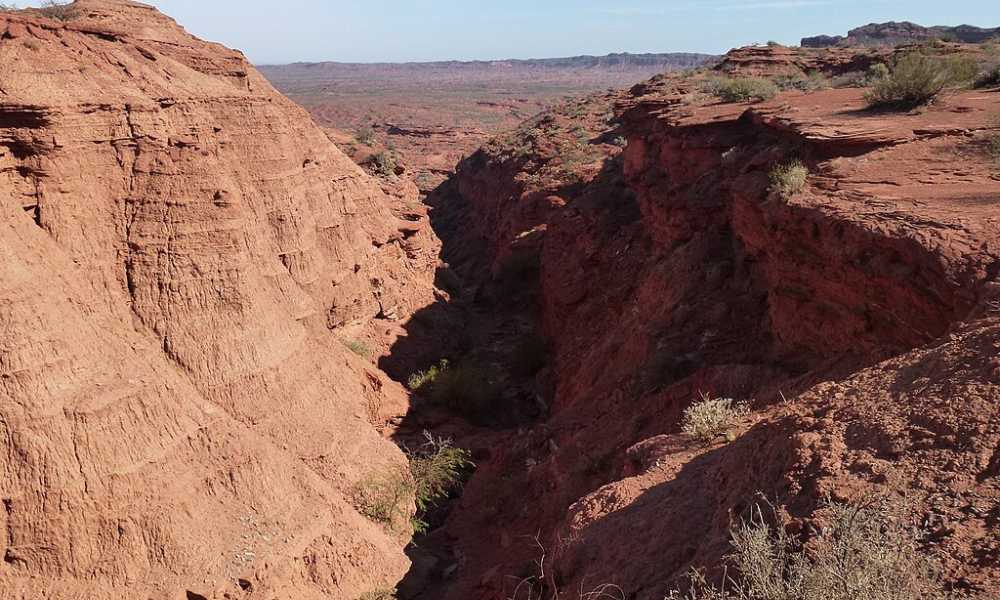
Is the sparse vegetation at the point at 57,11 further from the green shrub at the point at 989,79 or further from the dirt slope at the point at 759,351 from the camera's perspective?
the green shrub at the point at 989,79

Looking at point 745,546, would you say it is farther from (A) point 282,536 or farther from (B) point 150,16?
(B) point 150,16

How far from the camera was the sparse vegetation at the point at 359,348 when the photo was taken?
58.6 feet

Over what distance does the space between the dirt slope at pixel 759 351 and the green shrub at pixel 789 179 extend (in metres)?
0.18

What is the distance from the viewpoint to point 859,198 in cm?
933

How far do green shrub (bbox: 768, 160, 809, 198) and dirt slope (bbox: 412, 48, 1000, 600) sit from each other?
179mm

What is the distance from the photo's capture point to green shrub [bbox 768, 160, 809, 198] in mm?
10422

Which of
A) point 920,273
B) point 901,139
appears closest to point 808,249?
point 920,273

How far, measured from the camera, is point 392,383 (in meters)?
17.1

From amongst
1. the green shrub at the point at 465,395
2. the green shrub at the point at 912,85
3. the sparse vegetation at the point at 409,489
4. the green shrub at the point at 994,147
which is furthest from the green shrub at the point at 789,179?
the green shrub at the point at 465,395

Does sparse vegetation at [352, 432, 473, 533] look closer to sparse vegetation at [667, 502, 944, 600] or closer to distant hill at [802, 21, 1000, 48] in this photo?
sparse vegetation at [667, 502, 944, 600]

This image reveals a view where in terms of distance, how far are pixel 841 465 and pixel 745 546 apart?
1218 millimetres

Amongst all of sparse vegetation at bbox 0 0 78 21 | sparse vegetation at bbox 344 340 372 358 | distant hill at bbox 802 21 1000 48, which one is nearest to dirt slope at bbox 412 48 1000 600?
sparse vegetation at bbox 344 340 372 358

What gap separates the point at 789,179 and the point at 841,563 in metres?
7.89

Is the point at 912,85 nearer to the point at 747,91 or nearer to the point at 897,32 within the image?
the point at 747,91
